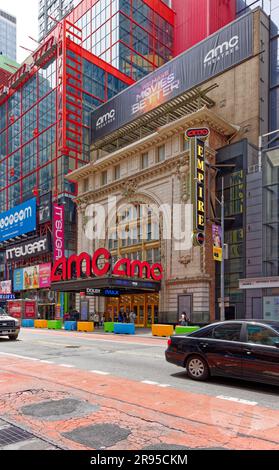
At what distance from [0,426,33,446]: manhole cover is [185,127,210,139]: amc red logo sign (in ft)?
98.6

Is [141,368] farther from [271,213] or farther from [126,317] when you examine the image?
[126,317]

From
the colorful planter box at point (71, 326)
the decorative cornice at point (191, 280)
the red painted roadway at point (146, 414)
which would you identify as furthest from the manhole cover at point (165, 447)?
the colorful planter box at point (71, 326)

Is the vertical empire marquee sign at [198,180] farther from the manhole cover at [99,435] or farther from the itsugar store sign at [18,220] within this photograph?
the itsugar store sign at [18,220]

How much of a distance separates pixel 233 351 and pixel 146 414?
3016 mm

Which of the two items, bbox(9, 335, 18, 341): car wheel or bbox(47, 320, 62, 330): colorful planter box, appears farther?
bbox(47, 320, 62, 330): colorful planter box

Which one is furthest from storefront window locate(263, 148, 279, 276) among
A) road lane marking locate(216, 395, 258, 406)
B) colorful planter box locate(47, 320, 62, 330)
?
road lane marking locate(216, 395, 258, 406)

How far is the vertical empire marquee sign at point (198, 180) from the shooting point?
32344mm

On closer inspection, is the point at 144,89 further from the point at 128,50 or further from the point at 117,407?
the point at 117,407

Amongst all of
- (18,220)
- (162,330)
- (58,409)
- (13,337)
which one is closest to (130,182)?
(162,330)

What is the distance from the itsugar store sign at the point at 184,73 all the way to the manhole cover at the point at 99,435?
123ft

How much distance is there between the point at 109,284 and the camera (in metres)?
31.5

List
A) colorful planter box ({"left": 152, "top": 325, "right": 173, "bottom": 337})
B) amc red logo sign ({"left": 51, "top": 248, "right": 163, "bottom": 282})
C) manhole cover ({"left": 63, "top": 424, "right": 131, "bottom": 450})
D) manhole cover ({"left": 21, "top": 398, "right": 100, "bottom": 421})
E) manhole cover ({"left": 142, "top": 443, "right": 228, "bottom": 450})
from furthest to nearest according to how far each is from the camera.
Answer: amc red logo sign ({"left": 51, "top": 248, "right": 163, "bottom": 282}) < colorful planter box ({"left": 152, "top": 325, "right": 173, "bottom": 337}) < manhole cover ({"left": 21, "top": 398, "right": 100, "bottom": 421}) < manhole cover ({"left": 63, "top": 424, "right": 131, "bottom": 450}) < manhole cover ({"left": 142, "top": 443, "right": 228, "bottom": 450})

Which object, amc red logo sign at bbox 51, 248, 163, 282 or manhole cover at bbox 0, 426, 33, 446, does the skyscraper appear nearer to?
amc red logo sign at bbox 51, 248, 163, 282

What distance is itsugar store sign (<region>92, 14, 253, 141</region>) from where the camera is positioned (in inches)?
1510
